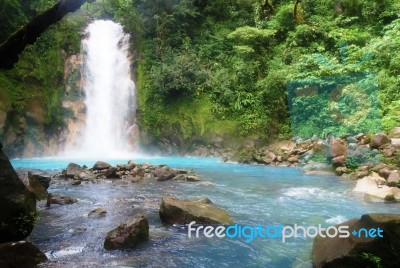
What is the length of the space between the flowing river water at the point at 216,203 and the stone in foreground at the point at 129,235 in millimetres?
115

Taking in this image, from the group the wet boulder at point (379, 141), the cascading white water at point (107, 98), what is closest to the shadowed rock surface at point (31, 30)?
the wet boulder at point (379, 141)

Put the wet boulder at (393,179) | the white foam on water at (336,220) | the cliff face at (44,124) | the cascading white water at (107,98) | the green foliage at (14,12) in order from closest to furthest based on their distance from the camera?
the white foam on water at (336,220) → the wet boulder at (393,179) → the green foliage at (14,12) → the cliff face at (44,124) → the cascading white water at (107,98)

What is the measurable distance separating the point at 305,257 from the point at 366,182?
512 cm

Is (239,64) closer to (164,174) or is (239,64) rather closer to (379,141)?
(379,141)

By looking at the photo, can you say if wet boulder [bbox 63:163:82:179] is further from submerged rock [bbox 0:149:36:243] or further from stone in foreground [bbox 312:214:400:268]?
stone in foreground [bbox 312:214:400:268]

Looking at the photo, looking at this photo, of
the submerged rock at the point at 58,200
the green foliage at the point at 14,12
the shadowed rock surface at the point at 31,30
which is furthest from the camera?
the green foliage at the point at 14,12

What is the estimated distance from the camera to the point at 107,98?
21328 mm

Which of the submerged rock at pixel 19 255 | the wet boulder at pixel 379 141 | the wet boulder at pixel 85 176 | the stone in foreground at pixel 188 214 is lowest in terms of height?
the submerged rock at pixel 19 255

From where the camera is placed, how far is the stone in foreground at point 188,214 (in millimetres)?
5945

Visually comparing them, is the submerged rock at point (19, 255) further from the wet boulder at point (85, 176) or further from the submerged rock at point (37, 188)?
the wet boulder at point (85, 176)

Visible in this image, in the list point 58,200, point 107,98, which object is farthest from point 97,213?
point 107,98

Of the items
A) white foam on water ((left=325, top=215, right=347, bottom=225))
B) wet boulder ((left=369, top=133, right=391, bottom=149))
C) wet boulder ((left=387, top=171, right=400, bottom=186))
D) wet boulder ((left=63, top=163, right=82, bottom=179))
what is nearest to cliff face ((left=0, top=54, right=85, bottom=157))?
wet boulder ((left=63, top=163, right=82, bottom=179))

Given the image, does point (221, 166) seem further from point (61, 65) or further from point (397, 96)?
point (61, 65)

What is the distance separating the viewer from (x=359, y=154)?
11.5 metres
